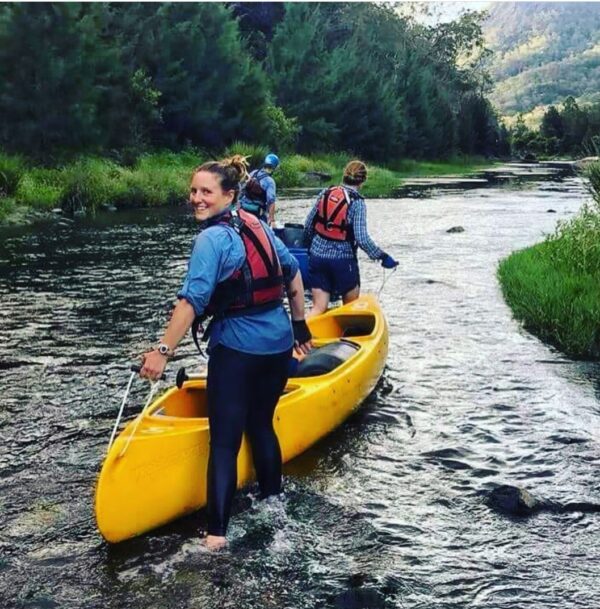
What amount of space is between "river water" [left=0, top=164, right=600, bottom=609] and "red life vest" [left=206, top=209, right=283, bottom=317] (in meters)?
1.29

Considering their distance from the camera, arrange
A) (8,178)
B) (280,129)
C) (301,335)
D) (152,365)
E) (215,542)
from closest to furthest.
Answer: (152,365)
(215,542)
(301,335)
(8,178)
(280,129)

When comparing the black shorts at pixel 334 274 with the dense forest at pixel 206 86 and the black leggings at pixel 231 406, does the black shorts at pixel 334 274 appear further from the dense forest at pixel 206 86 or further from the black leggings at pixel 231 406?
the dense forest at pixel 206 86

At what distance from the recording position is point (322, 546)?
170 inches

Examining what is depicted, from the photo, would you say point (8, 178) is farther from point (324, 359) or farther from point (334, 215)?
point (324, 359)

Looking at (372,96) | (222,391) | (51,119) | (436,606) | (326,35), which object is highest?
(326,35)

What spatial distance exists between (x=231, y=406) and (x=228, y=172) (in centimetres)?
114

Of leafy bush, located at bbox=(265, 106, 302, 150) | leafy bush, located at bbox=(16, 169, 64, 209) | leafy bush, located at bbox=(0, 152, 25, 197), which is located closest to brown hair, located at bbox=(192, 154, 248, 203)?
leafy bush, located at bbox=(16, 169, 64, 209)

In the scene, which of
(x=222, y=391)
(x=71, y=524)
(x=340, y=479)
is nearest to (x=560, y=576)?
(x=340, y=479)

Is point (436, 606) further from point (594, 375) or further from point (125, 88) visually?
point (125, 88)

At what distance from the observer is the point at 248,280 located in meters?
3.93

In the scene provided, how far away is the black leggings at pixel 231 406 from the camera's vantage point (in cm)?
398

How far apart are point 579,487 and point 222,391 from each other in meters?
2.52

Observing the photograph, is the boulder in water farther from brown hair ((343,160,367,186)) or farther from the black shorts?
brown hair ((343,160,367,186))

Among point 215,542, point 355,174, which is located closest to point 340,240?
point 355,174
